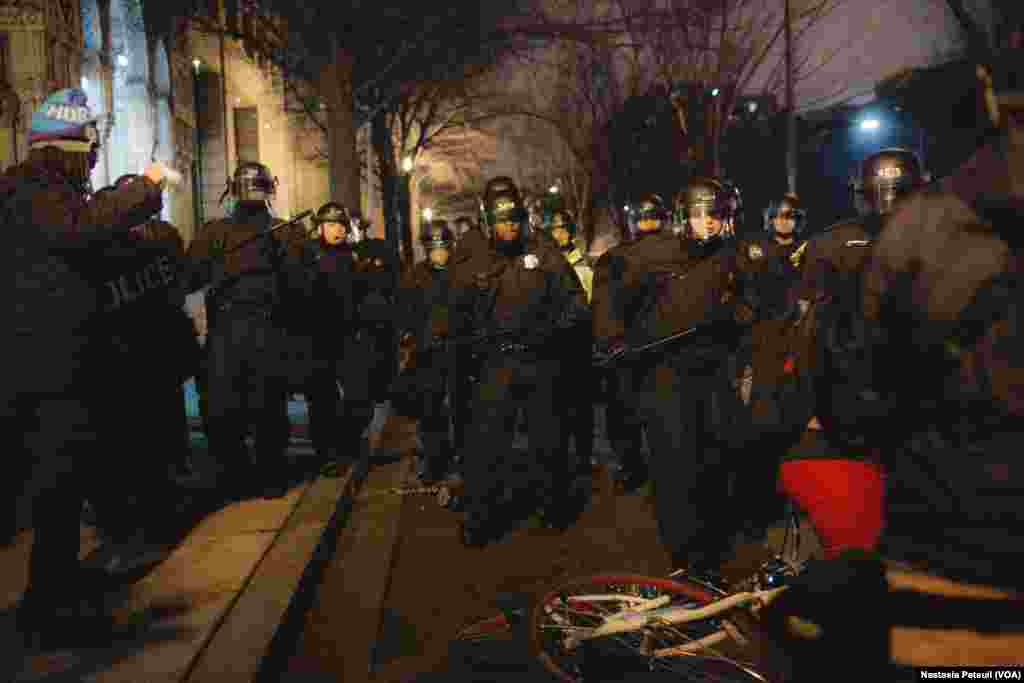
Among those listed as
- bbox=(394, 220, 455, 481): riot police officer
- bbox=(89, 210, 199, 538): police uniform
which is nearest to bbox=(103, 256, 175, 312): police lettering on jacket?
bbox=(89, 210, 199, 538): police uniform

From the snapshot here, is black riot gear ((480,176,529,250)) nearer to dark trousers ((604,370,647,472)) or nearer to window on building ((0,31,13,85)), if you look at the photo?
dark trousers ((604,370,647,472))

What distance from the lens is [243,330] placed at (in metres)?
7.02

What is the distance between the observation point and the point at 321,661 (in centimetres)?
486

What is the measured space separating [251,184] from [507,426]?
2402mm

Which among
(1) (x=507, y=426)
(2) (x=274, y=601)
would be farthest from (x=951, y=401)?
(1) (x=507, y=426)

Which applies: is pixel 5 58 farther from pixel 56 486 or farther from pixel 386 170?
pixel 386 170

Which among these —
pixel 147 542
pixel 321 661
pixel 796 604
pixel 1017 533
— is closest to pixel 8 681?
pixel 321 661

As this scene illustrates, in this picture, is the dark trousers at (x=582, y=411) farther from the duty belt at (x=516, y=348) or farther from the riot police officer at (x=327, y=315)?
the riot police officer at (x=327, y=315)

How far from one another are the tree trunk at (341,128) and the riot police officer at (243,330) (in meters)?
9.73

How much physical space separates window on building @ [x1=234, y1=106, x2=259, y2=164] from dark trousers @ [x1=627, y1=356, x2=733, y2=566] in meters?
28.4

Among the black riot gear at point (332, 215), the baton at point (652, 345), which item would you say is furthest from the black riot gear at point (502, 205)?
the black riot gear at point (332, 215)

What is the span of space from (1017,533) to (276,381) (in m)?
5.77

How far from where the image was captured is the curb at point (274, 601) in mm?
4309

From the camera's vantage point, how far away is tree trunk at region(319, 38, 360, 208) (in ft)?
55.2
